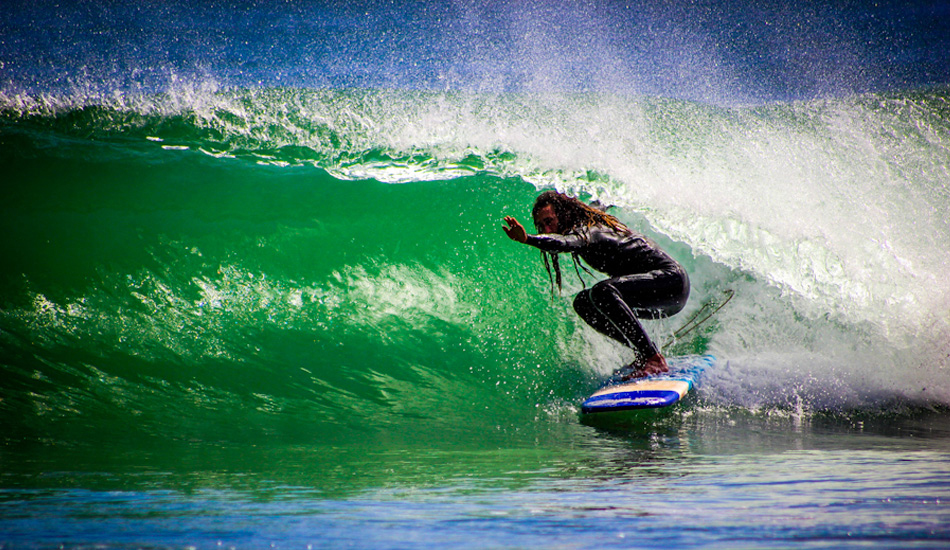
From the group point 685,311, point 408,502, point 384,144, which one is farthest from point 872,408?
point 384,144

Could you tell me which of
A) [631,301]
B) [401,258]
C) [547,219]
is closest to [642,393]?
[631,301]

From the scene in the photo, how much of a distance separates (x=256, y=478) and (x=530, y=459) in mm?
1077

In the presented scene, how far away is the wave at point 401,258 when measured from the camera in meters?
3.79

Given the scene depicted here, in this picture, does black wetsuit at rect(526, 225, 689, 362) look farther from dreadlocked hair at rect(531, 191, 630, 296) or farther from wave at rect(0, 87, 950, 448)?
wave at rect(0, 87, 950, 448)

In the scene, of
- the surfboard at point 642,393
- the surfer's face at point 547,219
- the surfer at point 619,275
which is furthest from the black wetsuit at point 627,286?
the surfboard at point 642,393

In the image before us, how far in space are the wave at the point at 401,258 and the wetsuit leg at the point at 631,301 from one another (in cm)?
57

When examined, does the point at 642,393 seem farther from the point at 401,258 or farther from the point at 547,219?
the point at 401,258

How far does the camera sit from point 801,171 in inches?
230

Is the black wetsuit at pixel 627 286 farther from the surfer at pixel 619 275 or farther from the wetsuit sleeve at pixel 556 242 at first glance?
the wetsuit sleeve at pixel 556 242

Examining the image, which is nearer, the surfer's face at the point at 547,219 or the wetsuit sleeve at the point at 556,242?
the wetsuit sleeve at the point at 556,242

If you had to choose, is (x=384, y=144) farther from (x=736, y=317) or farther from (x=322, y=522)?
(x=322, y=522)

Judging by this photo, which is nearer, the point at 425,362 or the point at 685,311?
the point at 425,362

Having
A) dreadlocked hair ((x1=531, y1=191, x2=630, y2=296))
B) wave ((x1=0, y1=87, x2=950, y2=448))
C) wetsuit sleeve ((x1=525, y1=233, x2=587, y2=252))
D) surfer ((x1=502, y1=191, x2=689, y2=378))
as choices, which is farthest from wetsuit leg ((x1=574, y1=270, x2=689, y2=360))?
wave ((x1=0, y1=87, x2=950, y2=448))

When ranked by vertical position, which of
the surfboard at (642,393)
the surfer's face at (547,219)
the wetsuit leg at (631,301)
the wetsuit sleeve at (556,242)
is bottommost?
the surfboard at (642,393)
